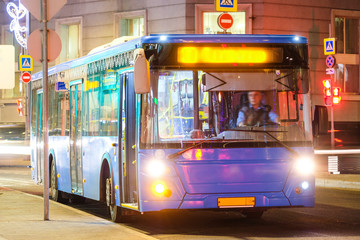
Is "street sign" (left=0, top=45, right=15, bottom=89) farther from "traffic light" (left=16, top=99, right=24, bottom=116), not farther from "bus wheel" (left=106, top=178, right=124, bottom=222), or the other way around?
"traffic light" (left=16, top=99, right=24, bottom=116)

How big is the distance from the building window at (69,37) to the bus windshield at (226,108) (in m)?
30.0

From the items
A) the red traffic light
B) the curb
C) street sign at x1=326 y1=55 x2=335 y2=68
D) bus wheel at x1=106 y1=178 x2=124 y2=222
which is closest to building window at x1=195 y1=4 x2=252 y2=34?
street sign at x1=326 y1=55 x2=335 y2=68

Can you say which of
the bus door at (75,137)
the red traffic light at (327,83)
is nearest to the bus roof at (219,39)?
→ the bus door at (75,137)

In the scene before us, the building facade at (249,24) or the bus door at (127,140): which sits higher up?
the building facade at (249,24)

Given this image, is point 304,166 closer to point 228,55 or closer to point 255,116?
point 255,116

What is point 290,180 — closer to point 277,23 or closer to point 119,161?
point 119,161

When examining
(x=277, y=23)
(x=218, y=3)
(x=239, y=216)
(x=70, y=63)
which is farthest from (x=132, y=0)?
(x=239, y=216)

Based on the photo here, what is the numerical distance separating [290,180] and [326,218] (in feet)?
7.18

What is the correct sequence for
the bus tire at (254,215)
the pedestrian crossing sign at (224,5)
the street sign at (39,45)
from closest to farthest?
the street sign at (39,45) → the bus tire at (254,215) → the pedestrian crossing sign at (224,5)

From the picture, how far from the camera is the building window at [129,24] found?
38.0 metres

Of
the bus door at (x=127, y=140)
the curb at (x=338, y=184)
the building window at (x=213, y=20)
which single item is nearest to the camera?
the bus door at (x=127, y=140)

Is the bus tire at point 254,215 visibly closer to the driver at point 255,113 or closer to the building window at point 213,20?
the driver at point 255,113

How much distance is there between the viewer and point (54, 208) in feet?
48.0

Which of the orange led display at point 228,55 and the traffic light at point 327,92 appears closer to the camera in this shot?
the orange led display at point 228,55
